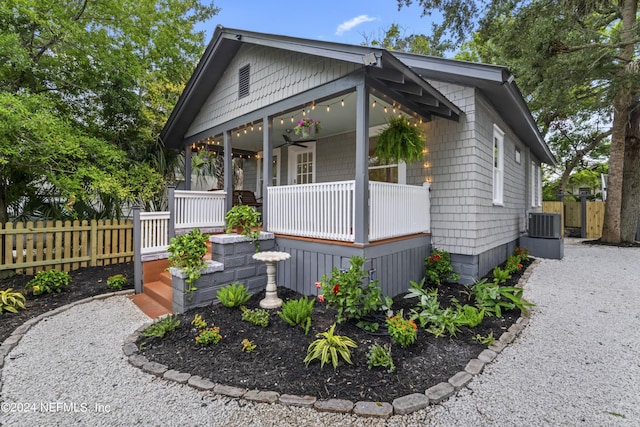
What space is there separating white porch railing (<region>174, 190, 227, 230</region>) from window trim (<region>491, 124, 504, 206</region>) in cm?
591

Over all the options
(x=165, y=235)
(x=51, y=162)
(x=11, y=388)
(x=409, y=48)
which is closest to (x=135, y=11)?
(x=51, y=162)

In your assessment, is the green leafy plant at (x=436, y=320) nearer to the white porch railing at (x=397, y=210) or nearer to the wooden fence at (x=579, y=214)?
the white porch railing at (x=397, y=210)

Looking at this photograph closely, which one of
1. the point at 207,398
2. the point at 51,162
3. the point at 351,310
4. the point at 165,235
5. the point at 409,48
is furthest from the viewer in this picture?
the point at 409,48

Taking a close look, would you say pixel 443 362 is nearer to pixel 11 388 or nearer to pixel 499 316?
pixel 499 316

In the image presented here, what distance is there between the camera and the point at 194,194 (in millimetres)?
6219

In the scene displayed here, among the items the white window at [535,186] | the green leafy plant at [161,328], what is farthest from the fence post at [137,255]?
the white window at [535,186]

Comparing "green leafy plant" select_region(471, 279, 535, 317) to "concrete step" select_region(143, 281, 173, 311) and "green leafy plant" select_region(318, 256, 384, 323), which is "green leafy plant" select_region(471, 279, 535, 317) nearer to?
"green leafy plant" select_region(318, 256, 384, 323)

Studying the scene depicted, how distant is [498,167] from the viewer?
6.70 metres

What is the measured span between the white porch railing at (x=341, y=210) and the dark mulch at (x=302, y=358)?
1.26m

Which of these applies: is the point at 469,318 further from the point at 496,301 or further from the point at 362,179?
the point at 362,179

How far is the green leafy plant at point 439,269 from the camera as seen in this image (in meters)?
5.24

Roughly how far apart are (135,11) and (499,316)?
Answer: 9886 mm

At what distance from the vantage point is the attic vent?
6340 millimetres

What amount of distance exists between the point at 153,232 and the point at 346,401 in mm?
4569
